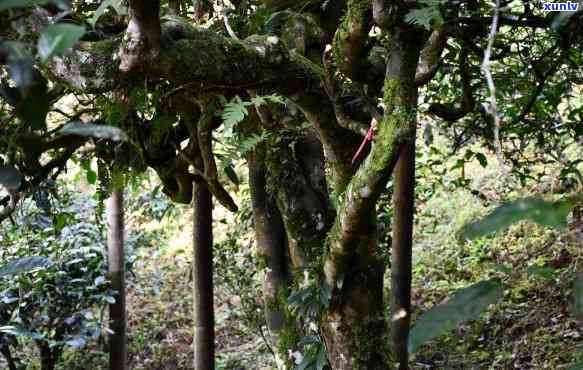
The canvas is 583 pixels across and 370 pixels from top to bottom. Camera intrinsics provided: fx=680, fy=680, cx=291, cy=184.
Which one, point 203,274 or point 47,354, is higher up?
point 203,274

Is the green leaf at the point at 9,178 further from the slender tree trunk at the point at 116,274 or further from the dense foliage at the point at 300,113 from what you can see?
the slender tree trunk at the point at 116,274

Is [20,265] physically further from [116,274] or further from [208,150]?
[116,274]

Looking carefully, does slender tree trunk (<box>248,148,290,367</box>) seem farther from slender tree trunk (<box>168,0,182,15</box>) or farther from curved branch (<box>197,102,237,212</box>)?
slender tree trunk (<box>168,0,182,15</box>)

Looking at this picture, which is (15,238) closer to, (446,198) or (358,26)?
(358,26)

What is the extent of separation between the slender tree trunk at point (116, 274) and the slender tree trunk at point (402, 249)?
1658mm

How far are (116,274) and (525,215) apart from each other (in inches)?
163

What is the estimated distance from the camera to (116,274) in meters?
4.40

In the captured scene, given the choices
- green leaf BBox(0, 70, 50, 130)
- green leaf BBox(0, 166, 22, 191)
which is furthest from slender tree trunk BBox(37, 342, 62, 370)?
green leaf BBox(0, 70, 50, 130)

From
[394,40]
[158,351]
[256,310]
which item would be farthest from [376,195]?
[158,351]

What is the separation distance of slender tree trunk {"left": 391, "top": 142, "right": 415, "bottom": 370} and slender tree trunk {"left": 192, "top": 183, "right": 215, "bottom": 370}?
3.24ft

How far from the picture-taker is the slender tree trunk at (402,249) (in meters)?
3.29

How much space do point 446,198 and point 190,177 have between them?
3757 mm

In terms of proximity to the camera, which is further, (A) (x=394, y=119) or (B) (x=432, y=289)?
(B) (x=432, y=289)

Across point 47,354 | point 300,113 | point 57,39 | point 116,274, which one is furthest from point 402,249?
point 57,39
